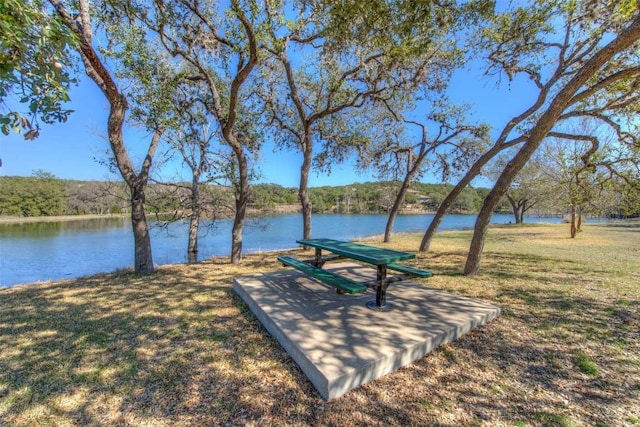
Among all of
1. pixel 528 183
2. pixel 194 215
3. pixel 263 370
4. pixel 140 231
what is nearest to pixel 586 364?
pixel 263 370

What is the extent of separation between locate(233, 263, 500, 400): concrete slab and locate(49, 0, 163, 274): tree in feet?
8.48

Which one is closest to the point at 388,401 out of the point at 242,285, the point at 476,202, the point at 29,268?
the point at 242,285

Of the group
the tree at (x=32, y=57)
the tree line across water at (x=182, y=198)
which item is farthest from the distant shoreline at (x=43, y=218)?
the tree at (x=32, y=57)

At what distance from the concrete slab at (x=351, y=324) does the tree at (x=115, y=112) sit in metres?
2.59

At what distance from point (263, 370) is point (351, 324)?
94 centimetres

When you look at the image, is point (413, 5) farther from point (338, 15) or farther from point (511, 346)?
point (511, 346)

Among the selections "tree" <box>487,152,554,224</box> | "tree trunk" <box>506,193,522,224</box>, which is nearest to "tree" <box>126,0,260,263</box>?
"tree" <box>487,152,554,224</box>

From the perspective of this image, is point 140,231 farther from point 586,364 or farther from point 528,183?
point 528,183

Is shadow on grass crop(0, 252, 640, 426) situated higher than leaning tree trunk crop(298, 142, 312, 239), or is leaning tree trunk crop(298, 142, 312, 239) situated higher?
leaning tree trunk crop(298, 142, 312, 239)

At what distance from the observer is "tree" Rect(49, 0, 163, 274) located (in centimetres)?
403

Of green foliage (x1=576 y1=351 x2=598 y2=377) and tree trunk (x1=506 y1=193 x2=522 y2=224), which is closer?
green foliage (x1=576 y1=351 x2=598 y2=377)

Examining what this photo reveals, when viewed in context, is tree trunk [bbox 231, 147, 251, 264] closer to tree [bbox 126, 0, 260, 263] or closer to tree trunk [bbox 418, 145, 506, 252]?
tree [bbox 126, 0, 260, 263]

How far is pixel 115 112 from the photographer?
459 centimetres

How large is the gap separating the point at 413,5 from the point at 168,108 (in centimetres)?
474
